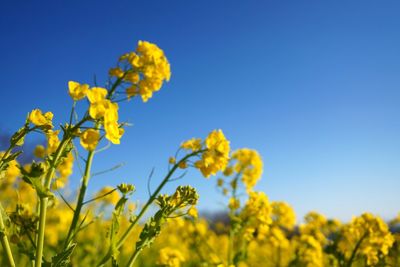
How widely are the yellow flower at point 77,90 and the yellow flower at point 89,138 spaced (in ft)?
0.69

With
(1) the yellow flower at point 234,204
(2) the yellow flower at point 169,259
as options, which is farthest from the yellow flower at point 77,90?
A: (1) the yellow flower at point 234,204

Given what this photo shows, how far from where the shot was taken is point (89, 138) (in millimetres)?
1801

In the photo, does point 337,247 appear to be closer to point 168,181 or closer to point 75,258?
point 168,181

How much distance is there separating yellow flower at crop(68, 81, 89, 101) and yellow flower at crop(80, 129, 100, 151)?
8.2 inches

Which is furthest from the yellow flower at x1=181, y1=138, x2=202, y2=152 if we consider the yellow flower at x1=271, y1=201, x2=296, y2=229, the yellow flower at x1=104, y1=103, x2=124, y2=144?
the yellow flower at x1=271, y1=201, x2=296, y2=229

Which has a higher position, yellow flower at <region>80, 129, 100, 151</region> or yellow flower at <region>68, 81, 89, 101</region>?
yellow flower at <region>68, 81, 89, 101</region>

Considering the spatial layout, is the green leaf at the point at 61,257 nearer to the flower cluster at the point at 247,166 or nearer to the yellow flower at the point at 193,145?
the yellow flower at the point at 193,145

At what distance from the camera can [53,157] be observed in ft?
5.81

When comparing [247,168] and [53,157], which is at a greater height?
[247,168]

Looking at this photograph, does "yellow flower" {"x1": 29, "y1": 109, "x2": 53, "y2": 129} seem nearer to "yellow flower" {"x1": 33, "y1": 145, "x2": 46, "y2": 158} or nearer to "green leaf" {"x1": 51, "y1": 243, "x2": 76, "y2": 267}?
"green leaf" {"x1": 51, "y1": 243, "x2": 76, "y2": 267}

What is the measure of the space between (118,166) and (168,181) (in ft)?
1.28

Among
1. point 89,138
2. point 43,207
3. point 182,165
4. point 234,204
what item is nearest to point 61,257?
point 43,207

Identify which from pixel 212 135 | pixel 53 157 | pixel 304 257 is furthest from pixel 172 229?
pixel 53 157

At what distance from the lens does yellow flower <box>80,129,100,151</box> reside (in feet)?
5.89
